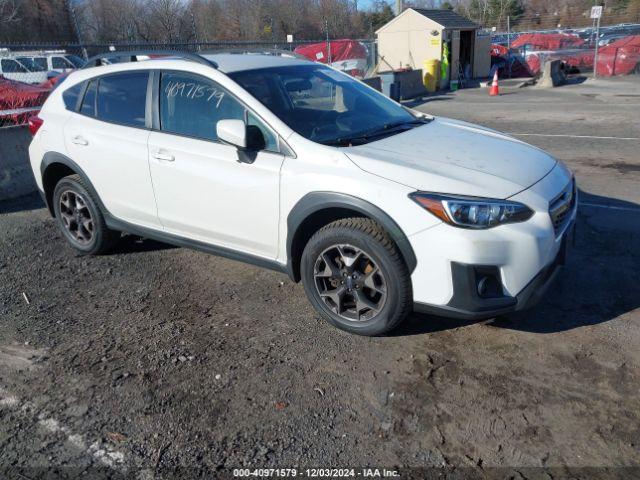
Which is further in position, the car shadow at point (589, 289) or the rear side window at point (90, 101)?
the rear side window at point (90, 101)

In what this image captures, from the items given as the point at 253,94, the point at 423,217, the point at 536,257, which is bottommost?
the point at 536,257

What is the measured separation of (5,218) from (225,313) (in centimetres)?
416

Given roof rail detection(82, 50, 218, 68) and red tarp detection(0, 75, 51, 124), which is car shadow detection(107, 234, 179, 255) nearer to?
roof rail detection(82, 50, 218, 68)

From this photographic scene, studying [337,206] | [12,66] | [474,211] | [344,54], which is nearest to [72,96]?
[337,206]

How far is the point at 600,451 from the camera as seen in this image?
8.61 feet

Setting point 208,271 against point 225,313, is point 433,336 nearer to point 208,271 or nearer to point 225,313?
point 225,313

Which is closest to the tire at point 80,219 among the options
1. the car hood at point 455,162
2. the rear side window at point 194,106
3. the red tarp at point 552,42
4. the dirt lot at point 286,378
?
the dirt lot at point 286,378

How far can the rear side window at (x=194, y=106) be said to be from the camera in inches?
157

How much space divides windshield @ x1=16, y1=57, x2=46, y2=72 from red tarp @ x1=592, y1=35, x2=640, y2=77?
75.6 feet

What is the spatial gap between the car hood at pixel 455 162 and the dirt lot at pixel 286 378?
1.02m

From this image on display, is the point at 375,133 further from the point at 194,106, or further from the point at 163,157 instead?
the point at 163,157

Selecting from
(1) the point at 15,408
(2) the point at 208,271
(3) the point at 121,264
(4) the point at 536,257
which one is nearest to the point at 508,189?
(4) the point at 536,257

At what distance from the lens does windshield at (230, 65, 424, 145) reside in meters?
3.89

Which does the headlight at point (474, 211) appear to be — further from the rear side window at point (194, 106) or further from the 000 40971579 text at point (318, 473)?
the rear side window at point (194, 106)
